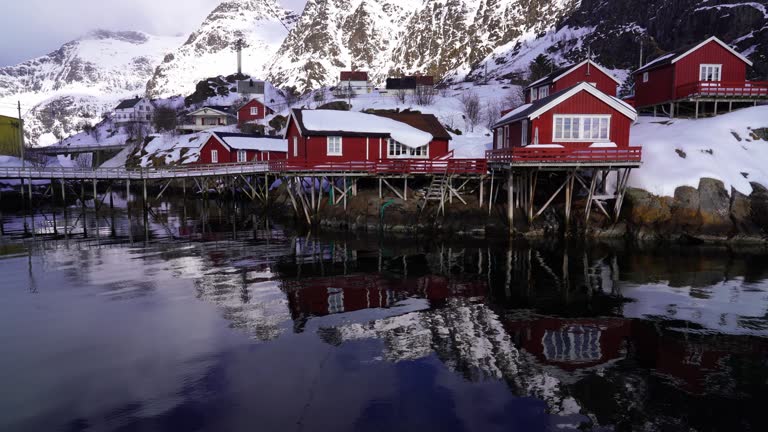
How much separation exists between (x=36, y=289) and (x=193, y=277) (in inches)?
219

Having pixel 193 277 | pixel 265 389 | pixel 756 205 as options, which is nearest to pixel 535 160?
pixel 756 205

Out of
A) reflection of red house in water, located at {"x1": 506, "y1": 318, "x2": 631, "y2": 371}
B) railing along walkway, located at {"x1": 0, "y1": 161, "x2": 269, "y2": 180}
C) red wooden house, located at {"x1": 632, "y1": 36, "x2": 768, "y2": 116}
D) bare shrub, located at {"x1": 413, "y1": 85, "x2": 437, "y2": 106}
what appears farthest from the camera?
bare shrub, located at {"x1": 413, "y1": 85, "x2": 437, "y2": 106}

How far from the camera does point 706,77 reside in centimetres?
3638

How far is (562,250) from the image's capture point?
2597 cm

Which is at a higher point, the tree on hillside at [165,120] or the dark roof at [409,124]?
the tree on hillside at [165,120]

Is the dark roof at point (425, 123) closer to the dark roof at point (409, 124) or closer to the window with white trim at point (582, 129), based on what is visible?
the dark roof at point (409, 124)

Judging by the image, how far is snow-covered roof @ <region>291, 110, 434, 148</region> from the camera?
36438mm

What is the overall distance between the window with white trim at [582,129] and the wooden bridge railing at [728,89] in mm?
10642

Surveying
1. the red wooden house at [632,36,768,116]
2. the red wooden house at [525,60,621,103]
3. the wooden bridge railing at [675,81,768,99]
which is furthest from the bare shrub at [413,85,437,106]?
the wooden bridge railing at [675,81,768,99]

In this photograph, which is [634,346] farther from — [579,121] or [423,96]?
[423,96]

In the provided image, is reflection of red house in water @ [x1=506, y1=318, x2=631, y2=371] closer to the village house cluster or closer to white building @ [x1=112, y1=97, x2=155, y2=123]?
the village house cluster

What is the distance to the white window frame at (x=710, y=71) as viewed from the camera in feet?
119

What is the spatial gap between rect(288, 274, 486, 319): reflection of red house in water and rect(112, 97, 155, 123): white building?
112 m

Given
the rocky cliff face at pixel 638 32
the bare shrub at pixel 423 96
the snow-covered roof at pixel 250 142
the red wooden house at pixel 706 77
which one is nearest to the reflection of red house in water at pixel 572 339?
the red wooden house at pixel 706 77
